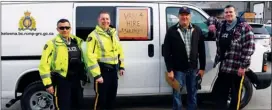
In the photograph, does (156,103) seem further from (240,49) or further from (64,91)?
(64,91)

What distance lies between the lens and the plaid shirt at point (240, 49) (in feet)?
14.8

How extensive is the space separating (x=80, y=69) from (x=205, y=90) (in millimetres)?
2157

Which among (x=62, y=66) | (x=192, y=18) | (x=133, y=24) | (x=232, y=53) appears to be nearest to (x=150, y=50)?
(x=133, y=24)

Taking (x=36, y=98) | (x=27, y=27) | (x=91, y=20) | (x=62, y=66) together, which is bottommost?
(x=36, y=98)

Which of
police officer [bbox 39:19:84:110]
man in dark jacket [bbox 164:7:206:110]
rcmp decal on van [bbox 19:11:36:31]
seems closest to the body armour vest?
police officer [bbox 39:19:84:110]

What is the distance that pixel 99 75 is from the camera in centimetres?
458

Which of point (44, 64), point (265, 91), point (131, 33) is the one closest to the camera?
point (44, 64)

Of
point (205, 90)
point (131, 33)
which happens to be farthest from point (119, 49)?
point (205, 90)

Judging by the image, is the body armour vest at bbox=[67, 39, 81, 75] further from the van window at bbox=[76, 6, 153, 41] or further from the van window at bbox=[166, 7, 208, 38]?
the van window at bbox=[166, 7, 208, 38]

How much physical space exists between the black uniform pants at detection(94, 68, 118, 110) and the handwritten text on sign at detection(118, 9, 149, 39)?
2.34 ft

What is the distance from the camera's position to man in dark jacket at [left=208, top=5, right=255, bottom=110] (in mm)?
4570

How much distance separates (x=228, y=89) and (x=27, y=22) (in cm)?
310

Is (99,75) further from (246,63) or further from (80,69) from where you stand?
(246,63)

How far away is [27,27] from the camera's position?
5098 mm
